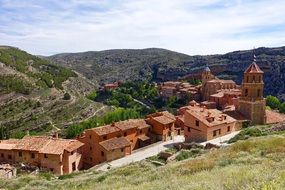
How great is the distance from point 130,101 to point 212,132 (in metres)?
60.8

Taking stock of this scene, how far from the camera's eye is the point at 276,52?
129 meters

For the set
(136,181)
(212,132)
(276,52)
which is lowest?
(212,132)

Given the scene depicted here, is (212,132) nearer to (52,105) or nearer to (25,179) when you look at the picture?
(25,179)

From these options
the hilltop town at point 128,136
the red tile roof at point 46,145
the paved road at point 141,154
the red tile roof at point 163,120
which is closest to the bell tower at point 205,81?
the hilltop town at point 128,136

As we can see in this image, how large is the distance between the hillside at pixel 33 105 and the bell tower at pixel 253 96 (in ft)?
122

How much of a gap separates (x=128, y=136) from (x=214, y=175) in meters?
33.2

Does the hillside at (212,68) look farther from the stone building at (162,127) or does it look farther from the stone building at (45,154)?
the stone building at (45,154)

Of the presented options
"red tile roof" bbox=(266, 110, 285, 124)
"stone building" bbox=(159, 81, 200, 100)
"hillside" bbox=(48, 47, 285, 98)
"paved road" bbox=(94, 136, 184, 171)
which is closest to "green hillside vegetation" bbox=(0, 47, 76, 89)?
"stone building" bbox=(159, 81, 200, 100)

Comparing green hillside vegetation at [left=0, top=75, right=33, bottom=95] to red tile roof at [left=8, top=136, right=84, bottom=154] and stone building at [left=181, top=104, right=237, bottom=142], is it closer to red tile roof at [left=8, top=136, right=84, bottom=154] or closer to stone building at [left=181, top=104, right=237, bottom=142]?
red tile roof at [left=8, top=136, right=84, bottom=154]

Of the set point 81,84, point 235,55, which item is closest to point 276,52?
point 235,55

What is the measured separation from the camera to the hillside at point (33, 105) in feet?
236

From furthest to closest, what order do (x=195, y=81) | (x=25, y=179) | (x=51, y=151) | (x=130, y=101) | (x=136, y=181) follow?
(x=195, y=81)
(x=130, y=101)
(x=51, y=151)
(x=25, y=179)
(x=136, y=181)

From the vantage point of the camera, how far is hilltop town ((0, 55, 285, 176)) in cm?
4059

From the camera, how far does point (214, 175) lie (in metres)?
14.3
